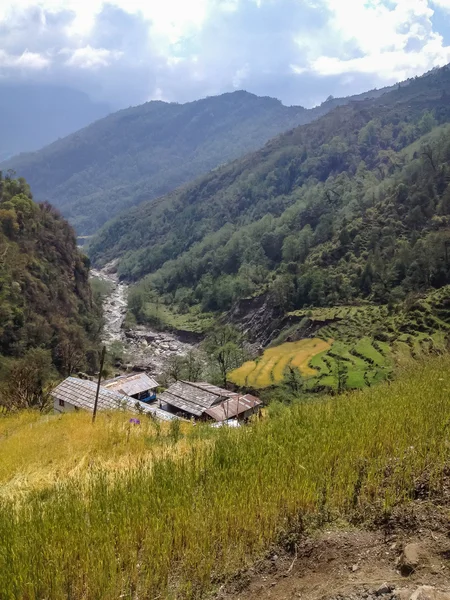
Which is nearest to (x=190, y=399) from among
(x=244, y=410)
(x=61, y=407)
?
(x=61, y=407)

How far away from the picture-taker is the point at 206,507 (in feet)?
13.2

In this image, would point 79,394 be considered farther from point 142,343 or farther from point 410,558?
point 142,343

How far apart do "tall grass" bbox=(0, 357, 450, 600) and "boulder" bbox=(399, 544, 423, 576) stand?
520 mm

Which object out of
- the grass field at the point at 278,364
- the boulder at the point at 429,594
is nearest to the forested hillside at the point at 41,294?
the grass field at the point at 278,364

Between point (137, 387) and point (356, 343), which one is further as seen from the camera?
point (356, 343)

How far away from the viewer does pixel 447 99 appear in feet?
628

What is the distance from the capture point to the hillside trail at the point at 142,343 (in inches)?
2940

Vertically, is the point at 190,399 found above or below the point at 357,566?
below

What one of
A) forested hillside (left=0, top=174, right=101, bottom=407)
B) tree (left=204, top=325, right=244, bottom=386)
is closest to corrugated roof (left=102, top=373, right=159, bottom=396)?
forested hillside (left=0, top=174, right=101, bottom=407)

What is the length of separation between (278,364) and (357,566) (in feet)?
174

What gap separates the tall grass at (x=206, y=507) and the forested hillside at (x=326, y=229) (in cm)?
7329

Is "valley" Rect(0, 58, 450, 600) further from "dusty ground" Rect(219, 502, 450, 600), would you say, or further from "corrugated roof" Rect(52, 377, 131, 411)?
"corrugated roof" Rect(52, 377, 131, 411)

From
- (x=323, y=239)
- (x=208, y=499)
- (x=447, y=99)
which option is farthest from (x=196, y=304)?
(x=447, y=99)

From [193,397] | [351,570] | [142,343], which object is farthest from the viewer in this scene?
[142,343]
